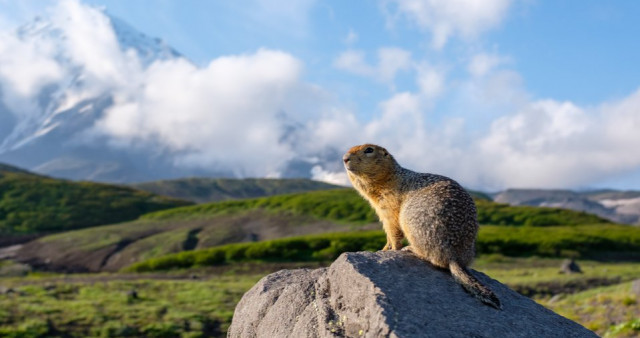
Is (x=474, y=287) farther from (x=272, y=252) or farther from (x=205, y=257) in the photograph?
(x=272, y=252)

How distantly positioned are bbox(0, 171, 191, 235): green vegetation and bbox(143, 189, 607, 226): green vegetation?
635 inches

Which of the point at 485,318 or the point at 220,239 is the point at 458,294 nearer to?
the point at 485,318

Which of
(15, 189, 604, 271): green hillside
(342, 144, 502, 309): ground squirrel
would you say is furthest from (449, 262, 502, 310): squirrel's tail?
(15, 189, 604, 271): green hillside

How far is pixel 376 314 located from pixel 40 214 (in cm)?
13121

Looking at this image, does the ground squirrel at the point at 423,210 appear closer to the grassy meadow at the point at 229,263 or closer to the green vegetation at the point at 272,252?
the grassy meadow at the point at 229,263

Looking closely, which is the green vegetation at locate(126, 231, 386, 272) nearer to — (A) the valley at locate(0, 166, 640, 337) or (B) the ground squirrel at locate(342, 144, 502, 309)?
(A) the valley at locate(0, 166, 640, 337)

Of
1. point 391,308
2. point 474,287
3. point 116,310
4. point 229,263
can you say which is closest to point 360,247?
point 229,263

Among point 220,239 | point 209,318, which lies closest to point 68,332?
point 209,318

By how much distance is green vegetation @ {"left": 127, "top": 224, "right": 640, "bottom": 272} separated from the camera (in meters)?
75.1

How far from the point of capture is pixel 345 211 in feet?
387

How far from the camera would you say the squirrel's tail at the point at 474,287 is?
27.2 ft

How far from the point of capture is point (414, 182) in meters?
10.0

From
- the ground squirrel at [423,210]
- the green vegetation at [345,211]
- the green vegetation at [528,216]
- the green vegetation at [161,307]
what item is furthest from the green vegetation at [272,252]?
the ground squirrel at [423,210]

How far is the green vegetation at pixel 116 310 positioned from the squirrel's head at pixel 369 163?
69.8ft
